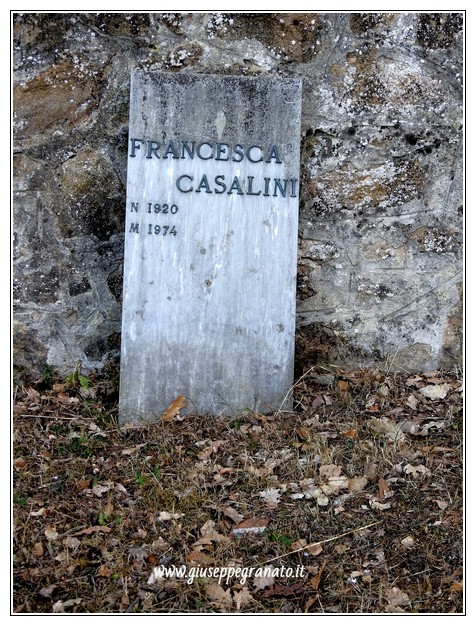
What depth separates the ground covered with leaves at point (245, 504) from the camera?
2.38m

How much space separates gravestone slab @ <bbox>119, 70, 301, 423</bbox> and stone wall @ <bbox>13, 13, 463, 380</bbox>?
253 mm

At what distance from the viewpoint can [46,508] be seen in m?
2.76

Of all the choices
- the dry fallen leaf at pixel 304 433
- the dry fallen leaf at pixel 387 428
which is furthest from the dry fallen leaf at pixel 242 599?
the dry fallen leaf at pixel 387 428

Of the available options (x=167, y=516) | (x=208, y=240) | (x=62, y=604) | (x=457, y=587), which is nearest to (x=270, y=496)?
(x=167, y=516)

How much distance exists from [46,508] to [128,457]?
1.53 feet

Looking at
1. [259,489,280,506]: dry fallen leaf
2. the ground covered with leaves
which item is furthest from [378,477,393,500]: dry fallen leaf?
[259,489,280,506]: dry fallen leaf

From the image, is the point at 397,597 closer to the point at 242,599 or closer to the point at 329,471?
the point at 242,599

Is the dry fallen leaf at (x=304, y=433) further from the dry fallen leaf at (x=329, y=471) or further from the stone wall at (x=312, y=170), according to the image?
the stone wall at (x=312, y=170)

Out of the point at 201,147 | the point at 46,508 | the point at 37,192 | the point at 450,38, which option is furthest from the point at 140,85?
the point at 46,508

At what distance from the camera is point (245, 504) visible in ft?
9.16

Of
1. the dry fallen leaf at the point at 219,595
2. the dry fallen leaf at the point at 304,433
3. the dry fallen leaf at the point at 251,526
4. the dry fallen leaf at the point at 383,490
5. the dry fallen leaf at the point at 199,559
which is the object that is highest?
the dry fallen leaf at the point at 304,433

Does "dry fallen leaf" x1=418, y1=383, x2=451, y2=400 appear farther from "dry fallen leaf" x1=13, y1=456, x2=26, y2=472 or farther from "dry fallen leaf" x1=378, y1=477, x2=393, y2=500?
"dry fallen leaf" x1=13, y1=456, x2=26, y2=472

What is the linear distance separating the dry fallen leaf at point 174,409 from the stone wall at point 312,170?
21.1 inches

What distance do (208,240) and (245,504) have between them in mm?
1345
